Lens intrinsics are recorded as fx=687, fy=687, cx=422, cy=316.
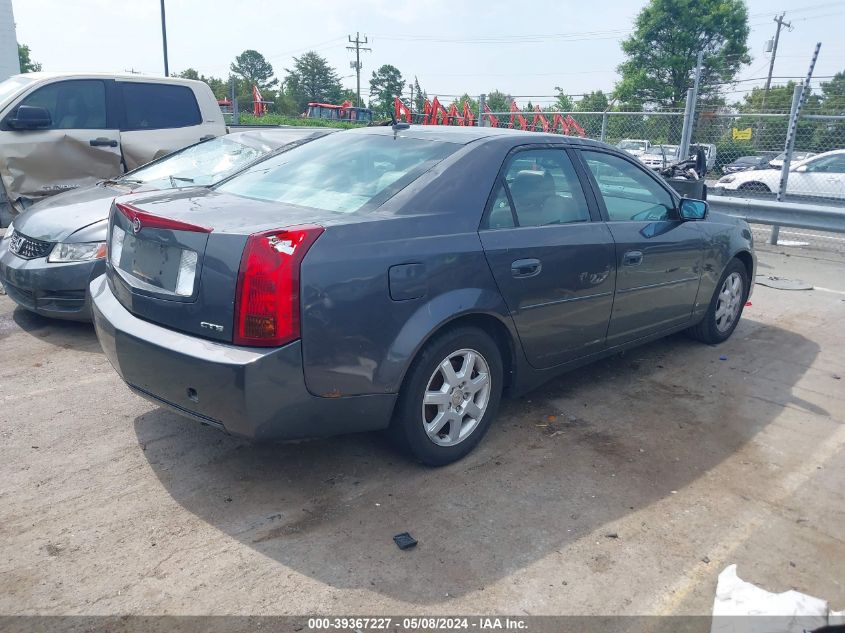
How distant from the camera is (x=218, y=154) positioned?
643cm

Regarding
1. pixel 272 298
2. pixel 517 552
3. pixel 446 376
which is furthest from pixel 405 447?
pixel 272 298

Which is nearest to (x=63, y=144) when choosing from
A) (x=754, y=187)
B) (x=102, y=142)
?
(x=102, y=142)

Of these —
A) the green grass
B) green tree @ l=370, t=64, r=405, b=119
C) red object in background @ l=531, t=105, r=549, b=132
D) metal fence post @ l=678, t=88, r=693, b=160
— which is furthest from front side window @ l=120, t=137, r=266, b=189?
green tree @ l=370, t=64, r=405, b=119

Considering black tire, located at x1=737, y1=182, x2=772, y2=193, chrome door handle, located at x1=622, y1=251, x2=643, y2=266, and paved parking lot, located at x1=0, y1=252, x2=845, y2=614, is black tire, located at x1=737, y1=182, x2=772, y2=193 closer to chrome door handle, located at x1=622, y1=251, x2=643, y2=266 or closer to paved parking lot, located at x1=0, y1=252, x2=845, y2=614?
paved parking lot, located at x1=0, y1=252, x2=845, y2=614

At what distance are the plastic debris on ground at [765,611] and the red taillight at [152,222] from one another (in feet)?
8.13

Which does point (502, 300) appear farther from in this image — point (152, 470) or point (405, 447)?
point (152, 470)

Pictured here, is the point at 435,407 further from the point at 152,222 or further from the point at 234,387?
the point at 152,222

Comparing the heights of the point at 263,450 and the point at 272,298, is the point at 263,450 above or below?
below

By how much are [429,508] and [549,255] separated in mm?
1488

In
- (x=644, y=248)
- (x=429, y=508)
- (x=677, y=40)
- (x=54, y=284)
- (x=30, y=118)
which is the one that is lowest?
(x=429, y=508)

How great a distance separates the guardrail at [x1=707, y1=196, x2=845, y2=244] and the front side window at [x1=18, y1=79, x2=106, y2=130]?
773cm

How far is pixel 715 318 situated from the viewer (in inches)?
214

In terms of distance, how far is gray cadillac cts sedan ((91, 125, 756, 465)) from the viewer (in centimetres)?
278

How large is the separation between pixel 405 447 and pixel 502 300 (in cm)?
87
